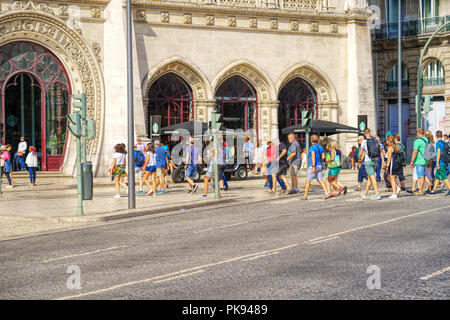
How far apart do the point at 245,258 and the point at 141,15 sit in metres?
23.6

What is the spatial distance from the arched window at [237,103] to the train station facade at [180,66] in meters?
0.05

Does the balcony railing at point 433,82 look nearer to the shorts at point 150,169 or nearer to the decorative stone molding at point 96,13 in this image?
the decorative stone molding at point 96,13

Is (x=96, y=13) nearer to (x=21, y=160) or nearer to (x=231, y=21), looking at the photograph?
(x=231, y=21)

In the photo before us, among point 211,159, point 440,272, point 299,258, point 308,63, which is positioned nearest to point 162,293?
point 299,258

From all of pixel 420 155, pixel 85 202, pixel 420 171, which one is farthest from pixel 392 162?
pixel 85 202

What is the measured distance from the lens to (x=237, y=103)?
1401 inches

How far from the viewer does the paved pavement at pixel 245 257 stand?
7.79 meters

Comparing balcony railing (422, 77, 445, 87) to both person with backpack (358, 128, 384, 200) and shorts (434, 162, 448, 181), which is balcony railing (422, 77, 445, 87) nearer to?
shorts (434, 162, 448, 181)

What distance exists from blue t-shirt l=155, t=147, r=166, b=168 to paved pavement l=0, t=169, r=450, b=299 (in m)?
5.98

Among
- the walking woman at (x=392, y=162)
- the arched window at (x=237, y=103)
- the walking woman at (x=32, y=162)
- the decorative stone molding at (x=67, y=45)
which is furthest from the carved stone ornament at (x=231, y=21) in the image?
the walking woman at (x=392, y=162)
